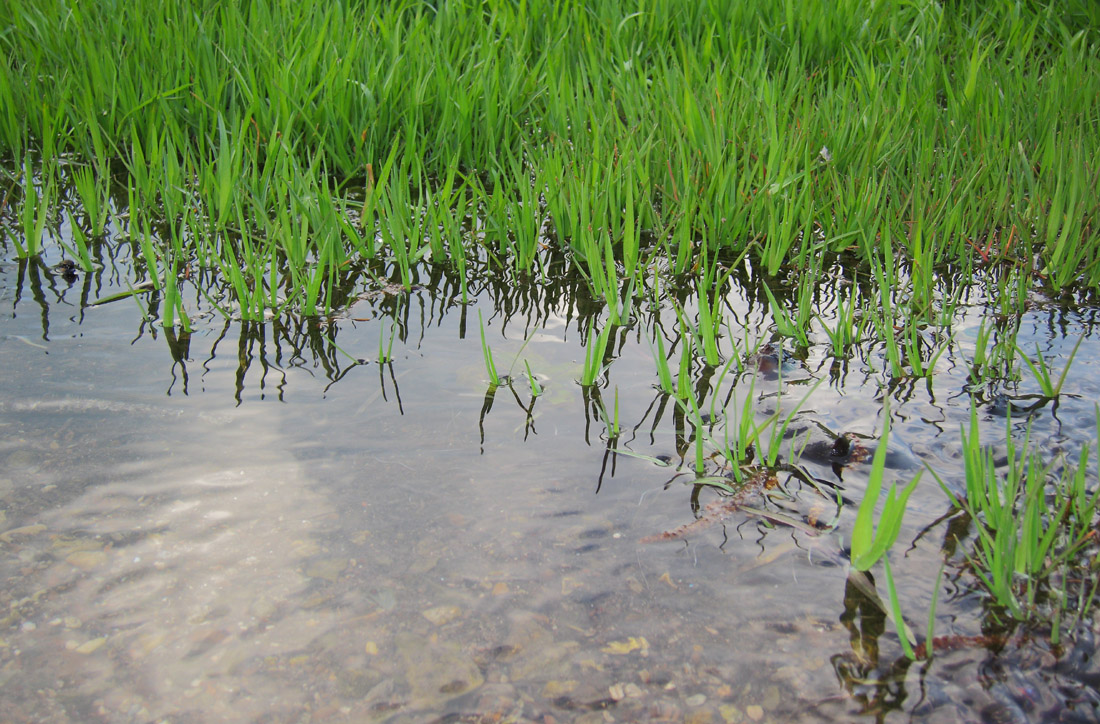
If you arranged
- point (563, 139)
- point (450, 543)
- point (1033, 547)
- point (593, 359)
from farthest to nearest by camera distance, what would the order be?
point (563, 139), point (593, 359), point (450, 543), point (1033, 547)

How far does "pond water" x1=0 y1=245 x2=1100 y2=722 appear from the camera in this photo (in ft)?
4.02

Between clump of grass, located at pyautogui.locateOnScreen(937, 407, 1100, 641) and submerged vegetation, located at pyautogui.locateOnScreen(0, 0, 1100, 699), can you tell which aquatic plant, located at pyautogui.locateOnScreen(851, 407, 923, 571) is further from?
clump of grass, located at pyautogui.locateOnScreen(937, 407, 1100, 641)

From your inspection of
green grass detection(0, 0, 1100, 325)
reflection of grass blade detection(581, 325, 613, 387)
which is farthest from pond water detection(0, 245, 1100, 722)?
green grass detection(0, 0, 1100, 325)

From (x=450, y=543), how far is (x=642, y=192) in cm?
164

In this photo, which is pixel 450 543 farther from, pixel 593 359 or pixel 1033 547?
pixel 1033 547

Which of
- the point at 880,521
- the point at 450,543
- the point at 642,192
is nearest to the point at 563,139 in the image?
the point at 642,192

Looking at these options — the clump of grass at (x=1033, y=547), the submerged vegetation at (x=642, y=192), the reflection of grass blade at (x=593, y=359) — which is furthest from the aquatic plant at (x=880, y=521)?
the reflection of grass blade at (x=593, y=359)

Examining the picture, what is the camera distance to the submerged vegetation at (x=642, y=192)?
1950mm

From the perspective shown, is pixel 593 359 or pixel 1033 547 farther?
pixel 593 359

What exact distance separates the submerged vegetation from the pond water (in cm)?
6

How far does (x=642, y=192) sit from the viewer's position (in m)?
2.79

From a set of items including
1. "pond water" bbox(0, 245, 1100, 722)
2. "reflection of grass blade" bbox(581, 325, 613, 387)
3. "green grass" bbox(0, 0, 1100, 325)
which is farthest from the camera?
"green grass" bbox(0, 0, 1100, 325)

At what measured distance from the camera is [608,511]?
1.59 metres

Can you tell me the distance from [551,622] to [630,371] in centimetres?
86
